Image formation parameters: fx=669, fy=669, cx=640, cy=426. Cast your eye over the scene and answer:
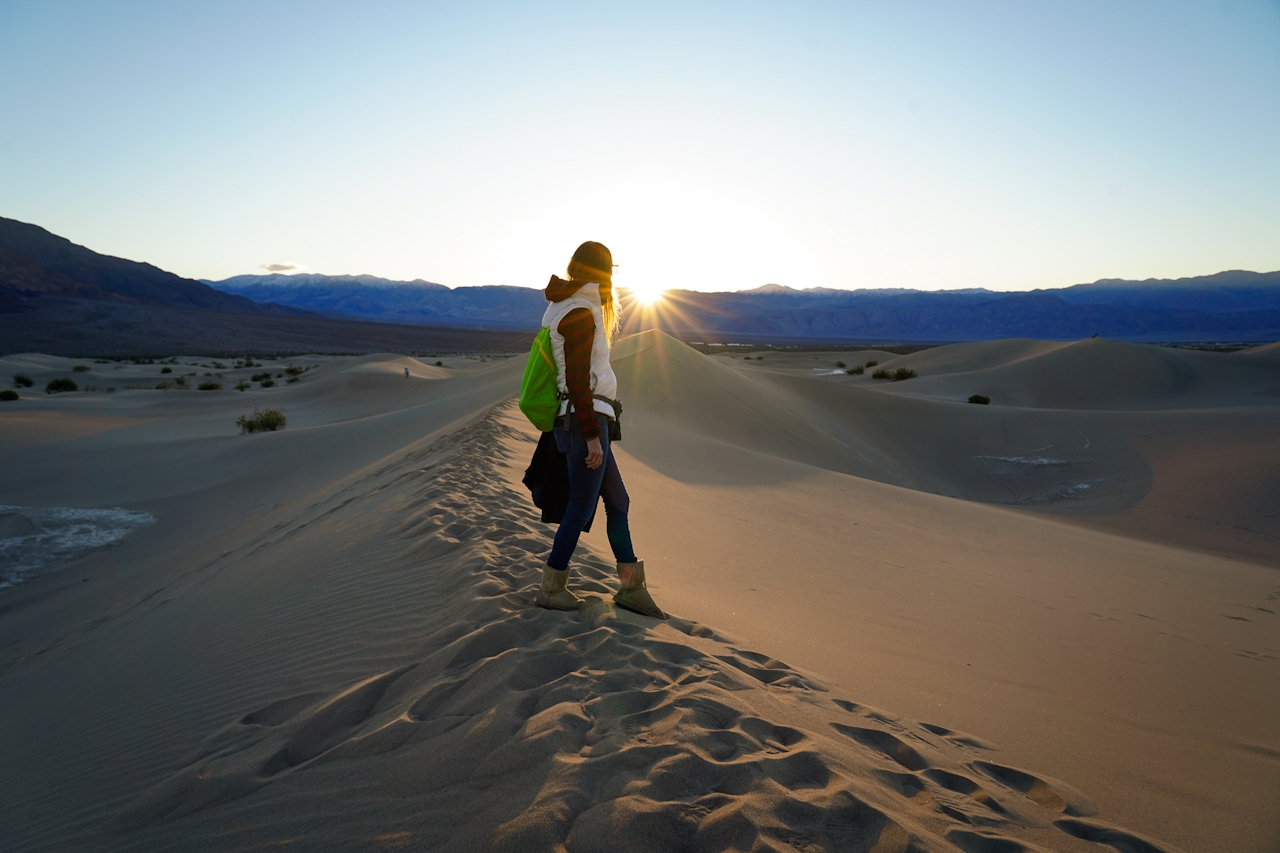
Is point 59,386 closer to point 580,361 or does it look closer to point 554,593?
point 554,593

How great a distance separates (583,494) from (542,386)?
21.5 inches

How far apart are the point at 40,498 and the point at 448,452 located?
759cm

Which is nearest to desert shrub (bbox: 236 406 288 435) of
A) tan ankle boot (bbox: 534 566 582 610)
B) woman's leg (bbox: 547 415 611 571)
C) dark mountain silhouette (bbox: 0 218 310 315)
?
tan ankle boot (bbox: 534 566 582 610)

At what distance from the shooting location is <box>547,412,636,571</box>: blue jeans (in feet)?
10.3

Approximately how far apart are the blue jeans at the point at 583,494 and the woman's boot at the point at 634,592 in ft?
0.33

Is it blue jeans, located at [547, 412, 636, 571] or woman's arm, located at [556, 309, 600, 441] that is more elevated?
woman's arm, located at [556, 309, 600, 441]

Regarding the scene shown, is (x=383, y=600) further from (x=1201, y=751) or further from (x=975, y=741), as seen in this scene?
(x=1201, y=751)

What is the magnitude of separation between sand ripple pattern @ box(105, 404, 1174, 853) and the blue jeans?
0.37 m

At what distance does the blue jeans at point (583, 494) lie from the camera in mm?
3131

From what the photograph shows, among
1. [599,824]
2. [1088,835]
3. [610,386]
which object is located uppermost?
[610,386]

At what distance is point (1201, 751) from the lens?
10.3ft

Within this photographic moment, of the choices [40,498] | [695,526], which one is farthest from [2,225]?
[695,526]

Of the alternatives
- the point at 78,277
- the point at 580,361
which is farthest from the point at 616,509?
the point at 78,277

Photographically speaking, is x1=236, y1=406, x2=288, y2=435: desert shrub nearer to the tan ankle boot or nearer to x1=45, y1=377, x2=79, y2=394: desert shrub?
x1=45, y1=377, x2=79, y2=394: desert shrub
